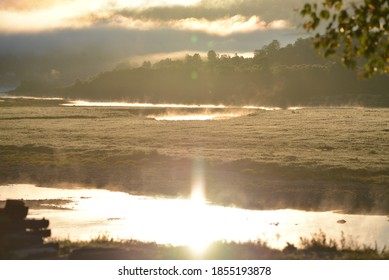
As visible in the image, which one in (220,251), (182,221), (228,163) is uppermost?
(228,163)

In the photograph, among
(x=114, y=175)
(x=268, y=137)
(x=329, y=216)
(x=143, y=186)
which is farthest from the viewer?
(x=268, y=137)

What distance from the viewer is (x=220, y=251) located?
77.5 ft

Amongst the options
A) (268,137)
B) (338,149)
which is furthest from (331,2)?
(268,137)

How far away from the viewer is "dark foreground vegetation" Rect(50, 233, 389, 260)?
21594 millimetres

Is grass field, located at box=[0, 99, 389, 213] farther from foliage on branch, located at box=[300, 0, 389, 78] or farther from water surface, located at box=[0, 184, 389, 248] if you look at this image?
foliage on branch, located at box=[300, 0, 389, 78]

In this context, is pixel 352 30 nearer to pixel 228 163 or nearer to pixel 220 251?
pixel 220 251

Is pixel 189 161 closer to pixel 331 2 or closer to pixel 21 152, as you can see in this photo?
pixel 21 152

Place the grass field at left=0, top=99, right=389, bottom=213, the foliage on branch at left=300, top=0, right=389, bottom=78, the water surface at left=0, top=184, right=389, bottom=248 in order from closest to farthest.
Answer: the foliage on branch at left=300, top=0, right=389, bottom=78, the water surface at left=0, top=184, right=389, bottom=248, the grass field at left=0, top=99, right=389, bottom=213

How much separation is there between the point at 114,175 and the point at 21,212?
29880mm

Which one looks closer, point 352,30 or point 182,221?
point 352,30

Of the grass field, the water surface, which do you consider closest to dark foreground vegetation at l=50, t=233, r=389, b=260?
the water surface

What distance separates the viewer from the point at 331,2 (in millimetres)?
18141

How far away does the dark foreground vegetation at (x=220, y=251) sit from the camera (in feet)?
70.8

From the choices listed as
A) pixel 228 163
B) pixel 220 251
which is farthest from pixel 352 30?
pixel 228 163
